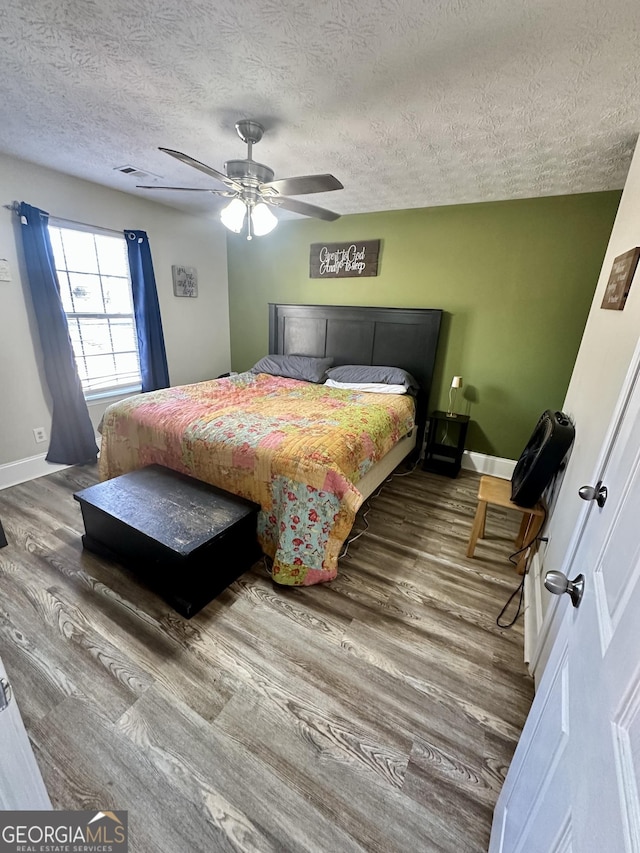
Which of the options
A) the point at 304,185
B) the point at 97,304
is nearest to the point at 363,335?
the point at 304,185

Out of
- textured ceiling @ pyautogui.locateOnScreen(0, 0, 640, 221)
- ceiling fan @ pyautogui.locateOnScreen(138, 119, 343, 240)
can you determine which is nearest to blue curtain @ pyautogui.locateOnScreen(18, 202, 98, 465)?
textured ceiling @ pyautogui.locateOnScreen(0, 0, 640, 221)

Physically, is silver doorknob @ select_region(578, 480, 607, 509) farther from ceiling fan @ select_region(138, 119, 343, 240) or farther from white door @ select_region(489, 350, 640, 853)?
ceiling fan @ select_region(138, 119, 343, 240)

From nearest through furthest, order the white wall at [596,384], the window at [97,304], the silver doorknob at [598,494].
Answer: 1. the silver doorknob at [598,494]
2. the white wall at [596,384]
3. the window at [97,304]

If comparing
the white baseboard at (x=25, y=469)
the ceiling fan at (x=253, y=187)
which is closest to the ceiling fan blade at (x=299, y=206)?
the ceiling fan at (x=253, y=187)

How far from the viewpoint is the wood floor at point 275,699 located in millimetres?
1081

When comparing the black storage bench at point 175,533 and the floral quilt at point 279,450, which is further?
the floral quilt at point 279,450

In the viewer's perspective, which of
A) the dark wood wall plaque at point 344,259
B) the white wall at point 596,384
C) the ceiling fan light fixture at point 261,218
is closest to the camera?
the white wall at point 596,384

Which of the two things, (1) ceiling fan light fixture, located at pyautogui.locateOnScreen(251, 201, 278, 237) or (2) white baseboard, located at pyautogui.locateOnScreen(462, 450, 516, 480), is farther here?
(2) white baseboard, located at pyautogui.locateOnScreen(462, 450, 516, 480)

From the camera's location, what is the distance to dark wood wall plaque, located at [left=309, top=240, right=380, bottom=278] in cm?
354

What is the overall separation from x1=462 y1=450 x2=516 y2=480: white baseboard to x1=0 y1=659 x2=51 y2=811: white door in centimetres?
346

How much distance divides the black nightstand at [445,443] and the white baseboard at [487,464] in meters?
0.18

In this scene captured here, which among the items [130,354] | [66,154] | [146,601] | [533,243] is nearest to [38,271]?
[66,154]

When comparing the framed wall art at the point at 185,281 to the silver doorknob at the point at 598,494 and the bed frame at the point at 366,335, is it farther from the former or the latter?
the silver doorknob at the point at 598,494

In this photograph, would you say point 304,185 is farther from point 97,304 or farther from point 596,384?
point 97,304
